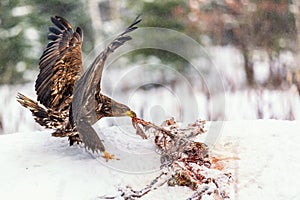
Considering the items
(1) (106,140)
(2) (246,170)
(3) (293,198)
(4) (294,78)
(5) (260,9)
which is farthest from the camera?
(5) (260,9)

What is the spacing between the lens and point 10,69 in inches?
238

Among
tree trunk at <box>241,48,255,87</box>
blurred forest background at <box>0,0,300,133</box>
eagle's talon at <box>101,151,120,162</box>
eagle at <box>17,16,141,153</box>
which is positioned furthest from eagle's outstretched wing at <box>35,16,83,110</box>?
tree trunk at <box>241,48,255,87</box>

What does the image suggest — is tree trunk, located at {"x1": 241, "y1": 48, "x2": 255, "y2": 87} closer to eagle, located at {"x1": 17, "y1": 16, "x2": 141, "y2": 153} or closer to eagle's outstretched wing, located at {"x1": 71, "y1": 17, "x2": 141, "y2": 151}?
eagle, located at {"x1": 17, "y1": 16, "x2": 141, "y2": 153}

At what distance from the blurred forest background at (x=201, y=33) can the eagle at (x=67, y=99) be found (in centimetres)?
271

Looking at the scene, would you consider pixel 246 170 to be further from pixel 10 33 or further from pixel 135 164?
pixel 10 33

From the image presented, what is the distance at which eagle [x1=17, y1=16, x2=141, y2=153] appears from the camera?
2541mm

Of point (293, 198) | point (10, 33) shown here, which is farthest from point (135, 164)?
point (10, 33)

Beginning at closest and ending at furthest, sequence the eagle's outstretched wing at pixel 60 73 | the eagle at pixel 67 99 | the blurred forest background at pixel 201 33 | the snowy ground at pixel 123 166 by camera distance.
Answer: the snowy ground at pixel 123 166 < the eagle at pixel 67 99 < the eagle's outstretched wing at pixel 60 73 < the blurred forest background at pixel 201 33

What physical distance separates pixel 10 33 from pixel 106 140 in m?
3.57

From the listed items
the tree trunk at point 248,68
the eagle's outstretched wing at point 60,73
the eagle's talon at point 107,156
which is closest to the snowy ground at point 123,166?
the eagle's talon at point 107,156

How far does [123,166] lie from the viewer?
254cm

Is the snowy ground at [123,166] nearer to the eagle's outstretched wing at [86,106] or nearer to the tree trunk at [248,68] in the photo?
the eagle's outstretched wing at [86,106]

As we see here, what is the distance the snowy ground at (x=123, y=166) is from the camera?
2.36 metres

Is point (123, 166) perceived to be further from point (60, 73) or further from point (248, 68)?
point (248, 68)
